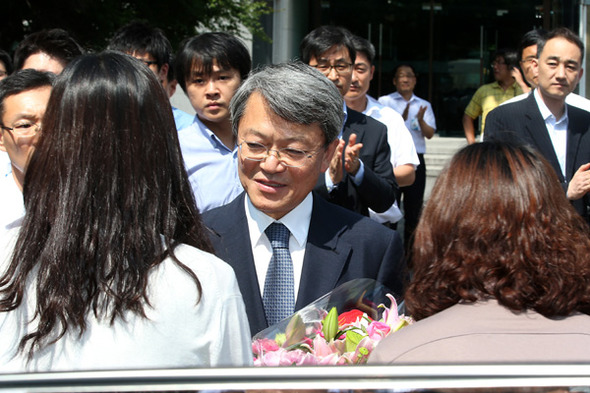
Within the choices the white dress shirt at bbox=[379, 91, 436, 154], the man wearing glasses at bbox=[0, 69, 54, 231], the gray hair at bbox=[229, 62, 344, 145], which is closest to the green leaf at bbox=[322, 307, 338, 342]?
the gray hair at bbox=[229, 62, 344, 145]

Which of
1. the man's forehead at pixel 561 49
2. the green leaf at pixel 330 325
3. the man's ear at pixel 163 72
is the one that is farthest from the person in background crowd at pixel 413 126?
the green leaf at pixel 330 325

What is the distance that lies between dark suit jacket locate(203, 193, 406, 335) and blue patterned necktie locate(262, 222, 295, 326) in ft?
0.12

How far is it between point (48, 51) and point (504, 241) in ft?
10.8

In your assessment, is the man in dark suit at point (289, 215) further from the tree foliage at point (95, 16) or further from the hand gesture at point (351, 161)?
the tree foliage at point (95, 16)

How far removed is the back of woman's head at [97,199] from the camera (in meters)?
1.46

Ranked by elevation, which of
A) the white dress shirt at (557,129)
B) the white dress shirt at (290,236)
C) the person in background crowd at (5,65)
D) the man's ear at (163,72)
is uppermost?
the person in background crowd at (5,65)

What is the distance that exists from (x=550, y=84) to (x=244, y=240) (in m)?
2.71

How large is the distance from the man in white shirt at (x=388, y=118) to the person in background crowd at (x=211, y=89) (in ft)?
3.41

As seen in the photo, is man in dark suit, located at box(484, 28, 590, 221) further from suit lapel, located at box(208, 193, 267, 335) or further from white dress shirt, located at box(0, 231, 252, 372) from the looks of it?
white dress shirt, located at box(0, 231, 252, 372)

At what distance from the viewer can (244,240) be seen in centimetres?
240

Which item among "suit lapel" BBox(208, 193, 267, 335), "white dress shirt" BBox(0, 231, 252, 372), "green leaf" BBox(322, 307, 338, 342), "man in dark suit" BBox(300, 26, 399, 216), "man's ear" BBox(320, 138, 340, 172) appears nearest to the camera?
"white dress shirt" BBox(0, 231, 252, 372)

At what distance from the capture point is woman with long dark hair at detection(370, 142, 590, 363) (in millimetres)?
1461

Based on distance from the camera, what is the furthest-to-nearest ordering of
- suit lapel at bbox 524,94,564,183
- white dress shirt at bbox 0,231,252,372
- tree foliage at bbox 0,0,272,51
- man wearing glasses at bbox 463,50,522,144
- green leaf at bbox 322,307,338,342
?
tree foliage at bbox 0,0,272,51
man wearing glasses at bbox 463,50,522,144
suit lapel at bbox 524,94,564,183
green leaf at bbox 322,307,338,342
white dress shirt at bbox 0,231,252,372

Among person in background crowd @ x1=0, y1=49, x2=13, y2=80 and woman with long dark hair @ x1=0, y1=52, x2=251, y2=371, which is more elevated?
person in background crowd @ x1=0, y1=49, x2=13, y2=80
